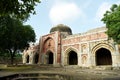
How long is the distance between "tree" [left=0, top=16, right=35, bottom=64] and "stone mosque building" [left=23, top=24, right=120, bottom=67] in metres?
4.40

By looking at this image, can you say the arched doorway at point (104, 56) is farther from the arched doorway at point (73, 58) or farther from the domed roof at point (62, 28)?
the domed roof at point (62, 28)

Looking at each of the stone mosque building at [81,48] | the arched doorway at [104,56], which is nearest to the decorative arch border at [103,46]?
the stone mosque building at [81,48]

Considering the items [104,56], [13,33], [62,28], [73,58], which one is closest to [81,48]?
[104,56]

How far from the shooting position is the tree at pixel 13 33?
1953 centimetres

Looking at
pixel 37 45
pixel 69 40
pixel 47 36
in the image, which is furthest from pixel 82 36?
pixel 37 45

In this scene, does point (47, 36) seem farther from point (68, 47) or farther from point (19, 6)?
point (19, 6)

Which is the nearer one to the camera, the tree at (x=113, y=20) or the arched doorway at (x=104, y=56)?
the tree at (x=113, y=20)

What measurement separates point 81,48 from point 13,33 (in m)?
11.6

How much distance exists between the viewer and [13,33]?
22.3 meters

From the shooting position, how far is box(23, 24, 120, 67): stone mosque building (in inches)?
873

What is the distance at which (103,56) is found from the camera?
27156 millimetres

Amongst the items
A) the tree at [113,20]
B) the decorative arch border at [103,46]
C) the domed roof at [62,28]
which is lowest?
the decorative arch border at [103,46]

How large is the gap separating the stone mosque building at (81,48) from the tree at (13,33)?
14.4 ft

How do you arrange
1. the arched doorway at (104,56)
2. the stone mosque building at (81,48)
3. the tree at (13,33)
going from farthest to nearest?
the arched doorway at (104,56), the stone mosque building at (81,48), the tree at (13,33)
